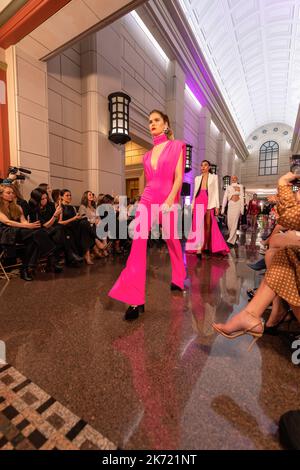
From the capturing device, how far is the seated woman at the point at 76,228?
3.73 meters

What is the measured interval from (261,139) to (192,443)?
102 feet

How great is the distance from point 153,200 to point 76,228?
2195 millimetres

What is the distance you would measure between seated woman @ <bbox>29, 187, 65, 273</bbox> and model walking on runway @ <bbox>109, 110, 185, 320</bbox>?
1831 millimetres

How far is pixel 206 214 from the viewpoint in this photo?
441cm

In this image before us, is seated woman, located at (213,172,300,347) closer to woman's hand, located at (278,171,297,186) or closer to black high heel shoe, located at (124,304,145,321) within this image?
woman's hand, located at (278,171,297,186)

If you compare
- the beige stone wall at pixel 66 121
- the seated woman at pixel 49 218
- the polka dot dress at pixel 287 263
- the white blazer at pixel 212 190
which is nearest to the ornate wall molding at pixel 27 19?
the beige stone wall at pixel 66 121

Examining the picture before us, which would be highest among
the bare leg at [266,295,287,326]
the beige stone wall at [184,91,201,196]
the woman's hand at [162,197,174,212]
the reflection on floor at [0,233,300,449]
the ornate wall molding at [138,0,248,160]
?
the ornate wall molding at [138,0,248,160]

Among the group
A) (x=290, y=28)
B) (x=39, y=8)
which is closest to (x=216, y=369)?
(x=39, y=8)

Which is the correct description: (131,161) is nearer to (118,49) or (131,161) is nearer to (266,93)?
(118,49)

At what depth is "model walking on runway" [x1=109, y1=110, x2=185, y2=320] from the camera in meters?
1.91

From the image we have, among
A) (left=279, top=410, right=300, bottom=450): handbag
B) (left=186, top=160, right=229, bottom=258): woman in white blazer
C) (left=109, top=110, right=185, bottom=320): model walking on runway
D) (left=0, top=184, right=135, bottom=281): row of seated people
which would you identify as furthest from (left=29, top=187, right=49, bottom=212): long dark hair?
(left=279, top=410, right=300, bottom=450): handbag

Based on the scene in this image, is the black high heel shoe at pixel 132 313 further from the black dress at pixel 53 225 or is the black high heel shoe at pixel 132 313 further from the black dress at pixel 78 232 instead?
the black dress at pixel 78 232

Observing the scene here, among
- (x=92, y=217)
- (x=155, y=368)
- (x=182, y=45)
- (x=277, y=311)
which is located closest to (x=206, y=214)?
(x=92, y=217)

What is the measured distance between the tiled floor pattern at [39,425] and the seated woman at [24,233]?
2.12 metres
